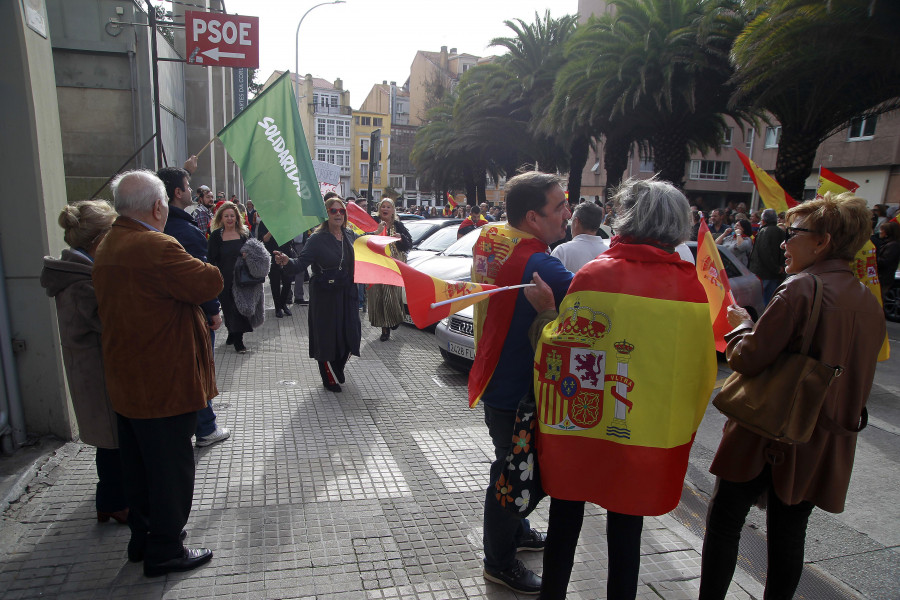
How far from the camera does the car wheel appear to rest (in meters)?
11.0

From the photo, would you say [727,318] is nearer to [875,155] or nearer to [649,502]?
[649,502]

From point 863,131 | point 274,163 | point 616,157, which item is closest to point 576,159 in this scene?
point 616,157

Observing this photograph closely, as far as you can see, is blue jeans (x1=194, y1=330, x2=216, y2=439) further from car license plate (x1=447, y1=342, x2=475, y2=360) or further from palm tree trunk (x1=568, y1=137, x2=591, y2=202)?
palm tree trunk (x1=568, y1=137, x2=591, y2=202)

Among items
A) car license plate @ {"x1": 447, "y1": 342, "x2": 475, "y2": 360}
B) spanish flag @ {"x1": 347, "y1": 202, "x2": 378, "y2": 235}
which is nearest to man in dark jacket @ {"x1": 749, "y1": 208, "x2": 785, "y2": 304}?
car license plate @ {"x1": 447, "y1": 342, "x2": 475, "y2": 360}

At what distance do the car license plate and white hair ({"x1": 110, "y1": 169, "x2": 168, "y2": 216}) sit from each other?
4026mm

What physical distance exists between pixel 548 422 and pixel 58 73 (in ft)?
39.4

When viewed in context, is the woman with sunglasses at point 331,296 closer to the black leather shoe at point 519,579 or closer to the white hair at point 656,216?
the black leather shoe at point 519,579

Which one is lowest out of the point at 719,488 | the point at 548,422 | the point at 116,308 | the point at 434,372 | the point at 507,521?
the point at 434,372

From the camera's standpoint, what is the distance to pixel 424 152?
33.8m

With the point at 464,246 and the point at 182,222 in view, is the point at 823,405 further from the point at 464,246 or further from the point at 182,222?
the point at 464,246

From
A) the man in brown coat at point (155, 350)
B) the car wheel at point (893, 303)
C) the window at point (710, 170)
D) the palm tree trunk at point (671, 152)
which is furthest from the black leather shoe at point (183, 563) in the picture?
the window at point (710, 170)

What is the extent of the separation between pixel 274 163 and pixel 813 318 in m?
3.77

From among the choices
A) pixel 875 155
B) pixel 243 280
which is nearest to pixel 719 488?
pixel 243 280

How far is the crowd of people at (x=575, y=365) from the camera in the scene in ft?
6.70
